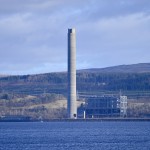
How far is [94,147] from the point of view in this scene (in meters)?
72.3

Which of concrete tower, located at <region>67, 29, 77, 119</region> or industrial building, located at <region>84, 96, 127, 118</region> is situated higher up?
concrete tower, located at <region>67, 29, 77, 119</region>

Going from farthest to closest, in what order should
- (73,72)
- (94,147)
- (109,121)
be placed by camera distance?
(109,121), (73,72), (94,147)

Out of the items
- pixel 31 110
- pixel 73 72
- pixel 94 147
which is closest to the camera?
pixel 94 147

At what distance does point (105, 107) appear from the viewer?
175875 mm

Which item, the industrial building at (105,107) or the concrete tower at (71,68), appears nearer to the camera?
the concrete tower at (71,68)

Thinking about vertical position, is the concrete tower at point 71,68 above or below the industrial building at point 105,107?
above

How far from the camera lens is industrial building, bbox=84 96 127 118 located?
175250mm

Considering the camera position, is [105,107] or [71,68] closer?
[71,68]

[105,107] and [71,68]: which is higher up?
[71,68]

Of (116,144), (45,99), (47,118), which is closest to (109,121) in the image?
(47,118)

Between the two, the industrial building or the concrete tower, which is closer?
the concrete tower

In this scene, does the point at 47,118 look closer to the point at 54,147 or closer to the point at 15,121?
the point at 15,121

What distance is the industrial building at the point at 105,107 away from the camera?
175250mm

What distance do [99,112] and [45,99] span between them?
23.0 m
